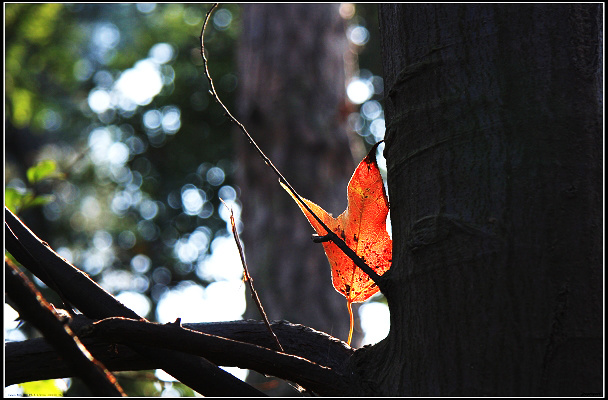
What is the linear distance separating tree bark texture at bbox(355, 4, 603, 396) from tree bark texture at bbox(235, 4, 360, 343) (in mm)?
1883

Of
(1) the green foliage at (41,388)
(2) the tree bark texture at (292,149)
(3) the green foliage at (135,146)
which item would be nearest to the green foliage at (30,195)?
(1) the green foliage at (41,388)

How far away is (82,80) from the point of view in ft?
22.2

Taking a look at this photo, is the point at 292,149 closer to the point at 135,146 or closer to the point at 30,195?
the point at 30,195

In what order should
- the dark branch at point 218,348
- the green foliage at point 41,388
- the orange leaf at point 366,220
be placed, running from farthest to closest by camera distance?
1. the green foliage at point 41,388
2. the orange leaf at point 366,220
3. the dark branch at point 218,348

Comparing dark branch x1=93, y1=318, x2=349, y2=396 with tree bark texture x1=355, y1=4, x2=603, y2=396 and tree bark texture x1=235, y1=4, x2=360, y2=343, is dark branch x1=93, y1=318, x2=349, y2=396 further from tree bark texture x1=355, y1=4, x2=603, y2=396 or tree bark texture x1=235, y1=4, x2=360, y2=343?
tree bark texture x1=235, y1=4, x2=360, y2=343

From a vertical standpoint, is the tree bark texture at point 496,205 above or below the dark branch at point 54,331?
above

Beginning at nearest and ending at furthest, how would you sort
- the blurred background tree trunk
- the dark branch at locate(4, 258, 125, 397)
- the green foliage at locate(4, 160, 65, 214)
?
1. the dark branch at locate(4, 258, 125, 397)
2. the green foliage at locate(4, 160, 65, 214)
3. the blurred background tree trunk

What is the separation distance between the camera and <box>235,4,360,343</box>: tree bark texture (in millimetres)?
2445

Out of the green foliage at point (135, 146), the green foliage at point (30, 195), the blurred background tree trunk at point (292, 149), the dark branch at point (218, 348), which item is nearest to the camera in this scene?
the dark branch at point (218, 348)

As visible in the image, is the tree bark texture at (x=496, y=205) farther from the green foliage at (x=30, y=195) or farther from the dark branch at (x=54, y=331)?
the green foliage at (x=30, y=195)

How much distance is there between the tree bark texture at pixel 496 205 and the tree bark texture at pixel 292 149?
1.88m

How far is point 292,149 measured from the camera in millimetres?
2625

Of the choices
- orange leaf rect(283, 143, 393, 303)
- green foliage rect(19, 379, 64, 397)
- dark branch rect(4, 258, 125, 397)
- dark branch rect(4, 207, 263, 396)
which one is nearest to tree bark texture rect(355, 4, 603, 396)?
orange leaf rect(283, 143, 393, 303)

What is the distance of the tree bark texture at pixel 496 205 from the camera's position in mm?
416
